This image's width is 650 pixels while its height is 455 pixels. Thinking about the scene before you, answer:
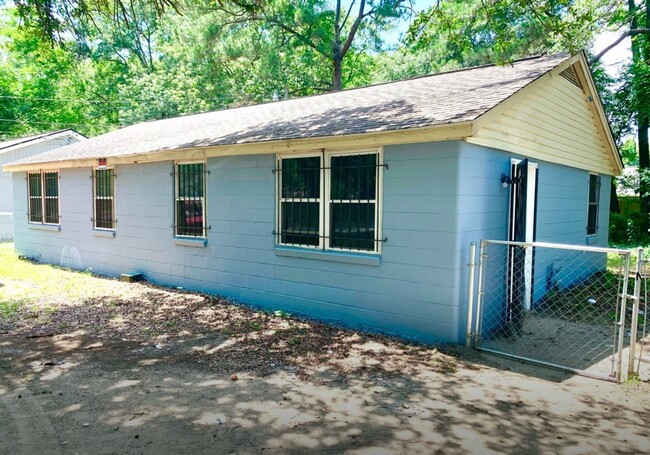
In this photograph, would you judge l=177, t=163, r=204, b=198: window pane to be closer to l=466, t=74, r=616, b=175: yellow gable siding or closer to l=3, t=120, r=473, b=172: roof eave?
l=3, t=120, r=473, b=172: roof eave

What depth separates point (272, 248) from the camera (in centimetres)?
746

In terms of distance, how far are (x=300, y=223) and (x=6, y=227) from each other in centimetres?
1625

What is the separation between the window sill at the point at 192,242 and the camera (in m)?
8.53

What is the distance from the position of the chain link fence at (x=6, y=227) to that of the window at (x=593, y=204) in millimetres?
19360

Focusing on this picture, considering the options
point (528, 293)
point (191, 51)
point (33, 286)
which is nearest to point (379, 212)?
point (528, 293)

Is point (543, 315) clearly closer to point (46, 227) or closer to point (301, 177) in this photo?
point (301, 177)

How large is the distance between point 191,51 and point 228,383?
1991cm

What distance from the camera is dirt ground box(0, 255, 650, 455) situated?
11.1 ft

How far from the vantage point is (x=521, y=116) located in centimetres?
696

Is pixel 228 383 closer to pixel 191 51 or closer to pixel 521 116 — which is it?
pixel 521 116

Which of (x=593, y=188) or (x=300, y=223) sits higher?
(x=593, y=188)

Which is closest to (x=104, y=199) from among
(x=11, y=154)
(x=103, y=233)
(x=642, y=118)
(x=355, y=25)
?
(x=103, y=233)

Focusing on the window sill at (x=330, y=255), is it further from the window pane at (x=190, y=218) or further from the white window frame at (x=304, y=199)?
the window pane at (x=190, y=218)

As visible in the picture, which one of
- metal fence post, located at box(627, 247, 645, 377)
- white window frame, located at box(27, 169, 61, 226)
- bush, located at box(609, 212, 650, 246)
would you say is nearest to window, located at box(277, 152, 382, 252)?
metal fence post, located at box(627, 247, 645, 377)
